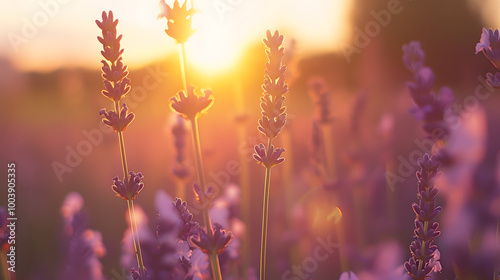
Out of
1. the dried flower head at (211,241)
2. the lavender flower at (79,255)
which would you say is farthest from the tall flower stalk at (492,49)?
the lavender flower at (79,255)

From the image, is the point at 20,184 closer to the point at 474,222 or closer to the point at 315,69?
the point at 474,222

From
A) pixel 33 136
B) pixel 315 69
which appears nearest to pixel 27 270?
pixel 33 136

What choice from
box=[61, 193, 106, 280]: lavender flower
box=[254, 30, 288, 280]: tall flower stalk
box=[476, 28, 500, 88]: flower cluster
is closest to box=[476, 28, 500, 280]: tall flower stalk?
box=[476, 28, 500, 88]: flower cluster

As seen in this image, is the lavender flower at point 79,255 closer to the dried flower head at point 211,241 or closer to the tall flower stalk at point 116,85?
the tall flower stalk at point 116,85

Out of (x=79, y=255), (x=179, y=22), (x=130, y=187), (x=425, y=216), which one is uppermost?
(x=179, y=22)

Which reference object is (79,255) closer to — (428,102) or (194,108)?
(194,108)

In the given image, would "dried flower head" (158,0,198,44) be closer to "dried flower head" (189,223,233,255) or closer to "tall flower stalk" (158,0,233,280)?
"tall flower stalk" (158,0,233,280)

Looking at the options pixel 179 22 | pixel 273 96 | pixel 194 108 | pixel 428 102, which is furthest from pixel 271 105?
pixel 428 102
